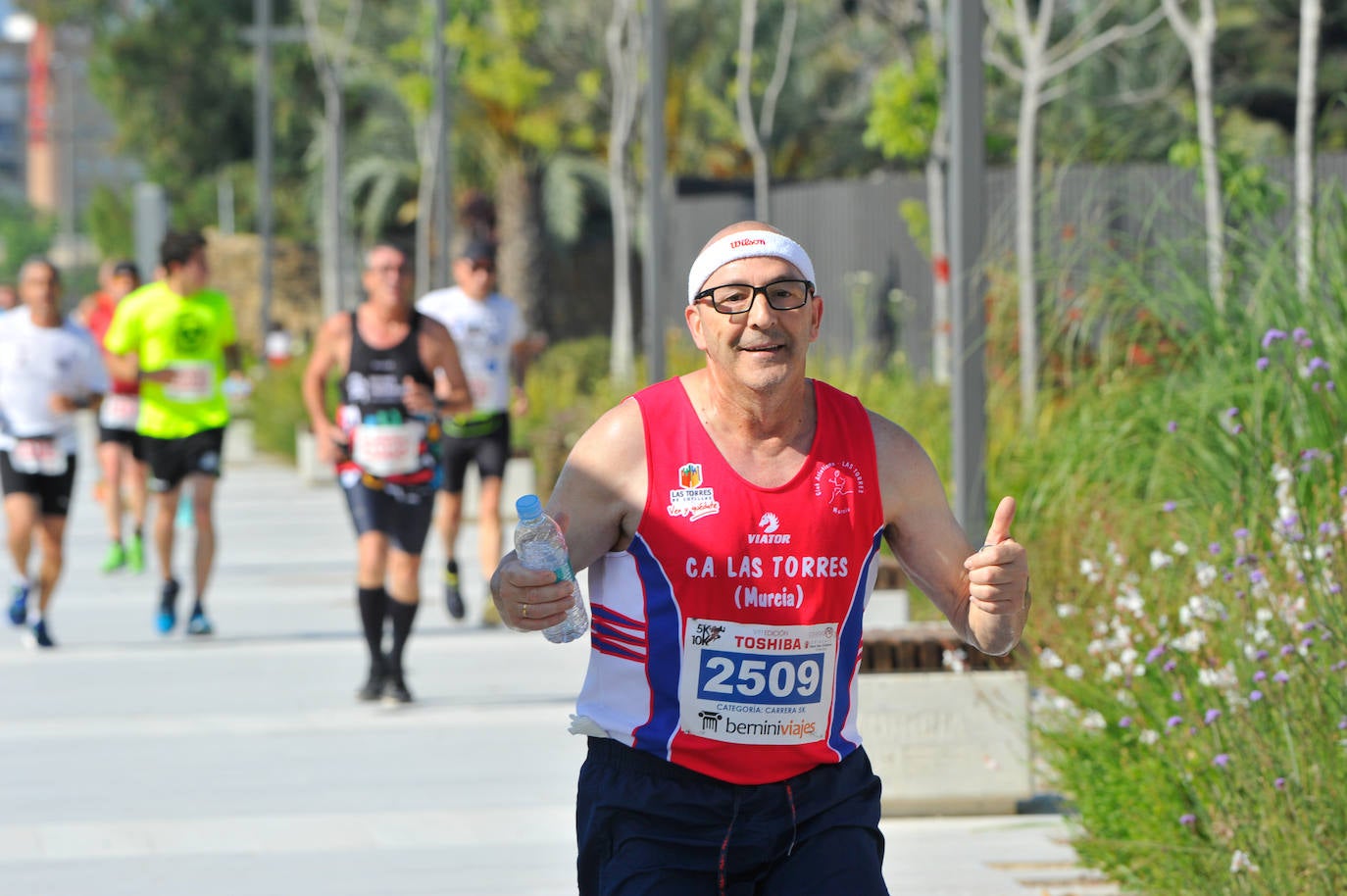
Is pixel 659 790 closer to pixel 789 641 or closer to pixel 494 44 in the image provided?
pixel 789 641

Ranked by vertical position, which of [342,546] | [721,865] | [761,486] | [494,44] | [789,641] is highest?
[494,44]

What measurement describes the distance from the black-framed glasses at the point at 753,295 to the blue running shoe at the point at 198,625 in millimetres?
8446

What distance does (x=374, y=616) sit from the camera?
9633 millimetres

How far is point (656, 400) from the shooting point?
4137 mm

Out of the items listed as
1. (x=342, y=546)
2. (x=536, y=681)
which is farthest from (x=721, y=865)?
(x=342, y=546)

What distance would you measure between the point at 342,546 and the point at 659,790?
13.1m

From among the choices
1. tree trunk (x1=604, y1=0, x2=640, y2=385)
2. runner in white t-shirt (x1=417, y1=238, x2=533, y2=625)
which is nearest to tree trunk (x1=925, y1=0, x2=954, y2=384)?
tree trunk (x1=604, y1=0, x2=640, y2=385)

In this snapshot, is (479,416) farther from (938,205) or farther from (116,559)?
(938,205)

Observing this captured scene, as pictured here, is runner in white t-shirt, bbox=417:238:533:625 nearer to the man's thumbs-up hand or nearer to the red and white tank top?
the red and white tank top

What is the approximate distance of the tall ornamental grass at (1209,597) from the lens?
5250 mm

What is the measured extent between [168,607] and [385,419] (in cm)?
291

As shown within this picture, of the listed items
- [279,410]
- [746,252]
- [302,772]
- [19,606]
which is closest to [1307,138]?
[302,772]

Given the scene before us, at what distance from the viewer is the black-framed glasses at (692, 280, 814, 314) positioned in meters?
3.97

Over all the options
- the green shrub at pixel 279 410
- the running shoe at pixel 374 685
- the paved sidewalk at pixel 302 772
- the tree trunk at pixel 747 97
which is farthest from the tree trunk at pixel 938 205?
the running shoe at pixel 374 685
